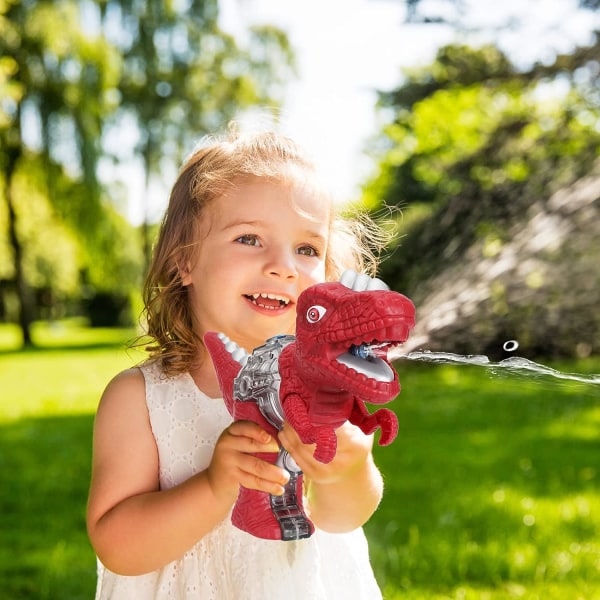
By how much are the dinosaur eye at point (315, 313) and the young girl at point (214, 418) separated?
0.32 meters

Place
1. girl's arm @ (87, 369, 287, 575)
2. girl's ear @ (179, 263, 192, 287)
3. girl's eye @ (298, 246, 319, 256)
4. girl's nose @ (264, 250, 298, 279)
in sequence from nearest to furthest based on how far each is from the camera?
girl's arm @ (87, 369, 287, 575) < girl's nose @ (264, 250, 298, 279) < girl's eye @ (298, 246, 319, 256) < girl's ear @ (179, 263, 192, 287)

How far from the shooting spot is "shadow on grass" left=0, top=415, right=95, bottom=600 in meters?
3.26

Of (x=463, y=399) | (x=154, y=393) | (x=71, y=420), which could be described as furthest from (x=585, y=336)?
(x=71, y=420)

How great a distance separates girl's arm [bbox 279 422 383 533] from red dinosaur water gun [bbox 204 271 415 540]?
160 mm

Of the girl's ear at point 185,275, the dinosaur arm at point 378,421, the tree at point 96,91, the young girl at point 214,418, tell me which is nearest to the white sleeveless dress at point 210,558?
the young girl at point 214,418

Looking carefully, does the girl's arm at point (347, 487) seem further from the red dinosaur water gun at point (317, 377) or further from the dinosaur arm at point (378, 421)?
the dinosaur arm at point (378, 421)

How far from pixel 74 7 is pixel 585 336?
46.1 feet

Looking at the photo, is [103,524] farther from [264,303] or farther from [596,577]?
[596,577]

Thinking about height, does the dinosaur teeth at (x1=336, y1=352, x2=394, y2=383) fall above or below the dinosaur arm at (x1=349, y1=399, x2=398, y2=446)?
above

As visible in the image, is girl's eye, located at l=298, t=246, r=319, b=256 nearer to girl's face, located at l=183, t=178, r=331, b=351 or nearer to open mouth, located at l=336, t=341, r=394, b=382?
girl's face, located at l=183, t=178, r=331, b=351

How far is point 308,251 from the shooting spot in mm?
1555

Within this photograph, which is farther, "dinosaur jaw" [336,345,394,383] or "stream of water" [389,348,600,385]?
"stream of water" [389,348,600,385]

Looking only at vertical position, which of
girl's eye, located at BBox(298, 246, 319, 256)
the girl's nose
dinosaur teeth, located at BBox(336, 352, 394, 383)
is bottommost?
dinosaur teeth, located at BBox(336, 352, 394, 383)

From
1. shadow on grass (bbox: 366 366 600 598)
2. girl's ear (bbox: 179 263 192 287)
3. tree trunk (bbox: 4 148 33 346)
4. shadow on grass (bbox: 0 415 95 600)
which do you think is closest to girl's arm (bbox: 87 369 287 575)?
girl's ear (bbox: 179 263 192 287)
